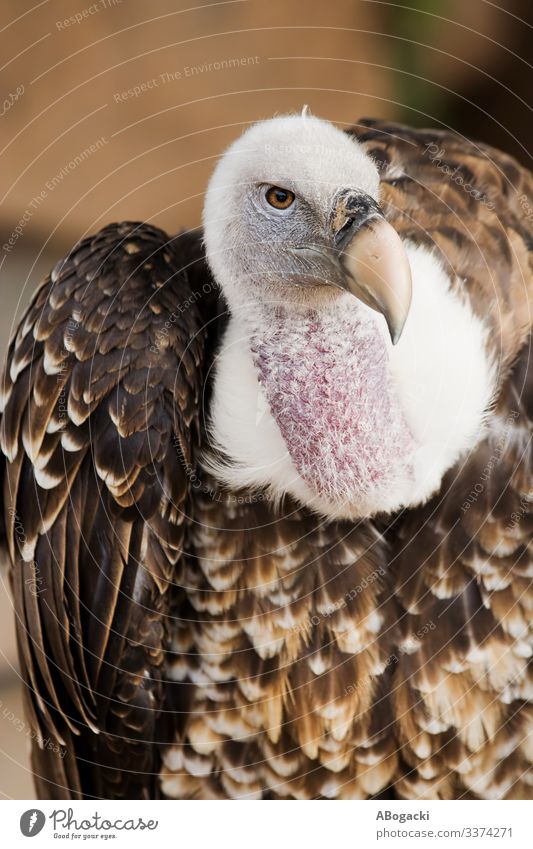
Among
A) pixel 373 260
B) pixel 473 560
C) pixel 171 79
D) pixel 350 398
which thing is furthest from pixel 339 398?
pixel 171 79

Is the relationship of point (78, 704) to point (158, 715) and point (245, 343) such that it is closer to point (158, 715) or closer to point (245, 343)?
point (158, 715)

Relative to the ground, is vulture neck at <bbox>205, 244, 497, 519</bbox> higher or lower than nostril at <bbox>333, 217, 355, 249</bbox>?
lower

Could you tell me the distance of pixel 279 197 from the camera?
0.65 m

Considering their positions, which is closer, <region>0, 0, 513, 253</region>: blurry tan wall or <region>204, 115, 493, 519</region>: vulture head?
<region>204, 115, 493, 519</region>: vulture head

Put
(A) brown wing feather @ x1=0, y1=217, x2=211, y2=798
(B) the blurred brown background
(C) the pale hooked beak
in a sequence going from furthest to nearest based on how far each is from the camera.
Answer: (B) the blurred brown background, (A) brown wing feather @ x1=0, y1=217, x2=211, y2=798, (C) the pale hooked beak

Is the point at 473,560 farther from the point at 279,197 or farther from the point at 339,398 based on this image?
the point at 279,197

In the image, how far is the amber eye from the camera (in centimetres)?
64

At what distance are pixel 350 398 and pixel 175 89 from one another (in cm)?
80

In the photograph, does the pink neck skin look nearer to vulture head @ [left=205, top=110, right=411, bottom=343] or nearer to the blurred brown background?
vulture head @ [left=205, top=110, right=411, bottom=343]

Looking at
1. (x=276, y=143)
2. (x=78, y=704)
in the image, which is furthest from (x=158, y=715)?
(x=276, y=143)

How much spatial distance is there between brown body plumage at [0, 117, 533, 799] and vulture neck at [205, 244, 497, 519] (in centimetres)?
3

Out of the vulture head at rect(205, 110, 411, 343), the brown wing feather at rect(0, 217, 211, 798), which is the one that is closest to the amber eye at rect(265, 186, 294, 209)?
the vulture head at rect(205, 110, 411, 343)

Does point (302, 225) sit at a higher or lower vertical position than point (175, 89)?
lower

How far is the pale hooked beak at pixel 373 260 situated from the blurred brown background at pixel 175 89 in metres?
0.47
